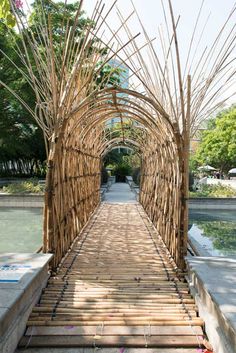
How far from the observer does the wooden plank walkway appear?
1993 millimetres

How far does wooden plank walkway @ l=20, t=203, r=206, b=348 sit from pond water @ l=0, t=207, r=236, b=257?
1.46 m

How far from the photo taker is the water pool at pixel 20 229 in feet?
16.5

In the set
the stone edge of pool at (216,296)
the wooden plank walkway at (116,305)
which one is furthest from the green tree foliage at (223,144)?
the stone edge of pool at (216,296)

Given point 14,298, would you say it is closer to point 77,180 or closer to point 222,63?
point 222,63

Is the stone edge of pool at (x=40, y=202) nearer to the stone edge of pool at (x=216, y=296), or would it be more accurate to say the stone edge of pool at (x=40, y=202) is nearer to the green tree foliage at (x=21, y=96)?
the green tree foliage at (x=21, y=96)

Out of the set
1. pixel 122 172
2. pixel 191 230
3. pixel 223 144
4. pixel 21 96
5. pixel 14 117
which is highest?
pixel 21 96

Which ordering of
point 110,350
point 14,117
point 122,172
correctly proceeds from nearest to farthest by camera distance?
point 110,350, point 14,117, point 122,172

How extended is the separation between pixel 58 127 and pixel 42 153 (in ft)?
44.5

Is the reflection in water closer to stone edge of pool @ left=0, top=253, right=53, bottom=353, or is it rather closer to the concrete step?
stone edge of pool @ left=0, top=253, right=53, bottom=353

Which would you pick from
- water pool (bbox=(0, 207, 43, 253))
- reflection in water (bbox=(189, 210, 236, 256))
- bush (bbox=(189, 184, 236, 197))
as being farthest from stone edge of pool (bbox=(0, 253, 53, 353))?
bush (bbox=(189, 184, 236, 197))

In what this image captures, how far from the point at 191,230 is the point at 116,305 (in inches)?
172

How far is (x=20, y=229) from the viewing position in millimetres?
6328

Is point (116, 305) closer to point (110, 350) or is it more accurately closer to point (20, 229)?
point (110, 350)

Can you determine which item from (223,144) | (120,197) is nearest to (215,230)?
(120,197)
